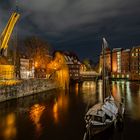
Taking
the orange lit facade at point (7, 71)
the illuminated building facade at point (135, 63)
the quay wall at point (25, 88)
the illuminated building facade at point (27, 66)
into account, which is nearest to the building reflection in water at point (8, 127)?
the quay wall at point (25, 88)

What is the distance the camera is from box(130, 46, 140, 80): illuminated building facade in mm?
134750

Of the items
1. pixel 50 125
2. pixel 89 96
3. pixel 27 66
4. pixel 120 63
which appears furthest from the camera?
pixel 120 63

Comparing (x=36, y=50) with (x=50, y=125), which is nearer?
(x=50, y=125)

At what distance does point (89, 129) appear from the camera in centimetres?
2139

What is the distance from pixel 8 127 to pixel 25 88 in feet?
93.4

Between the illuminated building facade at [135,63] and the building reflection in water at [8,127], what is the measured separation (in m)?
112

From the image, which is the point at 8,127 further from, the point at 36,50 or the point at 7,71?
the point at 36,50

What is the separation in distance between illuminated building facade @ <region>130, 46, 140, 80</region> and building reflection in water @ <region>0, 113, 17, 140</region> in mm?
111507

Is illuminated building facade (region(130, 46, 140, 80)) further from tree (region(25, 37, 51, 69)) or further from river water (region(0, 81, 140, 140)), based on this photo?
river water (region(0, 81, 140, 140))

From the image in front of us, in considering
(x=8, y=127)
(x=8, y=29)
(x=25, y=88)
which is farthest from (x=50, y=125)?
(x=8, y=29)

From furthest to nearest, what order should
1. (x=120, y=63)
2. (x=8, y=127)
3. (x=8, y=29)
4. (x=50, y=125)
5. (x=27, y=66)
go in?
(x=120, y=63)
(x=27, y=66)
(x=8, y=29)
(x=50, y=125)
(x=8, y=127)

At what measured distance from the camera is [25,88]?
2164 inches

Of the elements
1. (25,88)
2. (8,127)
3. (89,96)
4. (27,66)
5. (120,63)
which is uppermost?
(120,63)

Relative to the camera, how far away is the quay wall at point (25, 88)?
44.9 m
